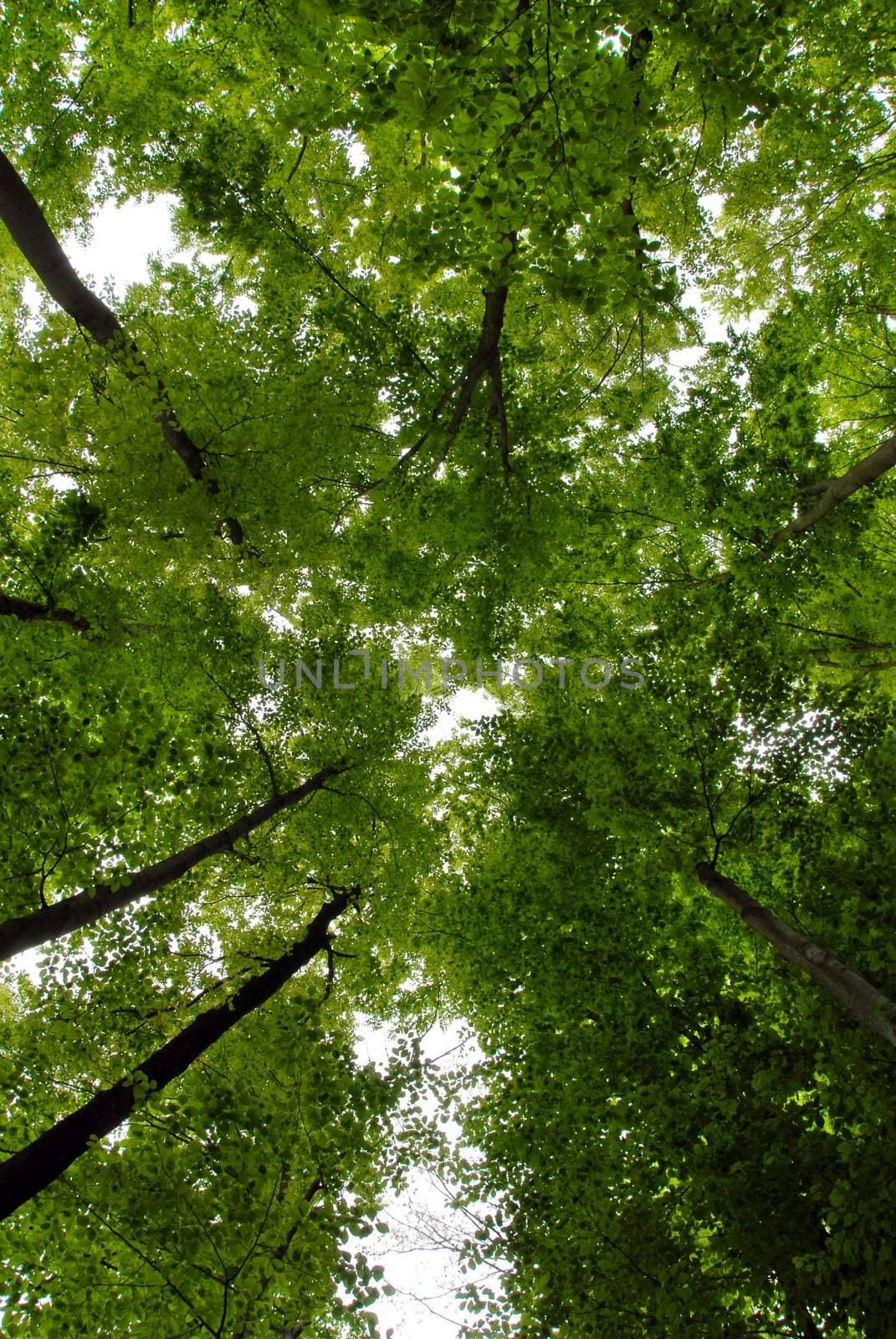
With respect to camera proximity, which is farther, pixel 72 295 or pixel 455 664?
pixel 455 664

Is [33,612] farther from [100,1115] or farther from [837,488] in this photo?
[837,488]

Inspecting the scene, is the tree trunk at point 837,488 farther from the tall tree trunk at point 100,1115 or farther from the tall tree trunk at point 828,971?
the tall tree trunk at point 100,1115

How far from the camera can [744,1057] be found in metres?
5.97

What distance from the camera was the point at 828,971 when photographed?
16.9 ft

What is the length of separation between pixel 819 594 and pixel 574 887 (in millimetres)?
5918

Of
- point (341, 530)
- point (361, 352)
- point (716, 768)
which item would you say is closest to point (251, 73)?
point (361, 352)

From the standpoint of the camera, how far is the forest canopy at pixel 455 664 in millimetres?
4613

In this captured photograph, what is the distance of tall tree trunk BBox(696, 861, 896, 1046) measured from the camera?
183 inches

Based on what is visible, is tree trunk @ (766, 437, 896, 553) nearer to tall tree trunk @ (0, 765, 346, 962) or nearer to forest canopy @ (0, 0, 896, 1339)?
forest canopy @ (0, 0, 896, 1339)

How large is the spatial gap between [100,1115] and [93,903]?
1929mm

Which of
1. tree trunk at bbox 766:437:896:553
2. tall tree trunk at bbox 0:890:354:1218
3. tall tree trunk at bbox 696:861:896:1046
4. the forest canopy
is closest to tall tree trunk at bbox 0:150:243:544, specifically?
the forest canopy

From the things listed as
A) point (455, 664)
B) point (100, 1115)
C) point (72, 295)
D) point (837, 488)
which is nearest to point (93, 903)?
point (100, 1115)

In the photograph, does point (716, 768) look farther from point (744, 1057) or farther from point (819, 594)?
point (819, 594)

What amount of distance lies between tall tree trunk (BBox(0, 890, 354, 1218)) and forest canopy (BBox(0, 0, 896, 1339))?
4 cm
